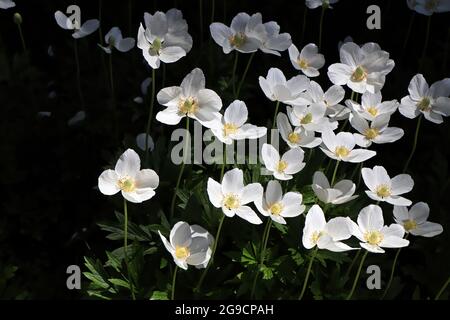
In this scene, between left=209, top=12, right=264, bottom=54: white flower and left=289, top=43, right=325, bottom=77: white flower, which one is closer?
left=209, top=12, right=264, bottom=54: white flower

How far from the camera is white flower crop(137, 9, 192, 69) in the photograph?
164 centimetres

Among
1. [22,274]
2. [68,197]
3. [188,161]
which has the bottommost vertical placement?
[22,274]

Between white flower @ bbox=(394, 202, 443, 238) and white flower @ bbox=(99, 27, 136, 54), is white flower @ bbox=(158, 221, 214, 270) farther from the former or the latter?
white flower @ bbox=(99, 27, 136, 54)

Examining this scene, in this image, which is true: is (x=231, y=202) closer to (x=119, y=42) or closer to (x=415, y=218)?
(x=415, y=218)

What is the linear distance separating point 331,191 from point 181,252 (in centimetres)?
37

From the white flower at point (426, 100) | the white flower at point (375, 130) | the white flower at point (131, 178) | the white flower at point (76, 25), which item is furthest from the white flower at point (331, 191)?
the white flower at point (76, 25)

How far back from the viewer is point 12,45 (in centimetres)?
268

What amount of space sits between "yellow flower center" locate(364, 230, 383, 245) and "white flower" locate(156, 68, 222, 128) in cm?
43

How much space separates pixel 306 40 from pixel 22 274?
1.30 m

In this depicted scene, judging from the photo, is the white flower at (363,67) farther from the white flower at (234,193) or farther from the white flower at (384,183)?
the white flower at (234,193)

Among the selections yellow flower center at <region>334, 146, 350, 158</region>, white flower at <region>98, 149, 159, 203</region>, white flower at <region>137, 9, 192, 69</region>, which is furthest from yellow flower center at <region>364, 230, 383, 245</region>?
white flower at <region>137, 9, 192, 69</region>
